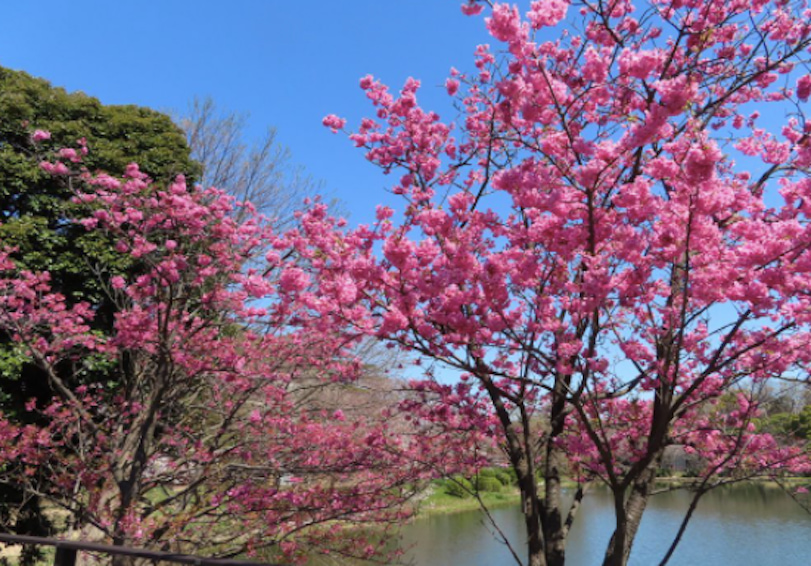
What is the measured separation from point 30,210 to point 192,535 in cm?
528

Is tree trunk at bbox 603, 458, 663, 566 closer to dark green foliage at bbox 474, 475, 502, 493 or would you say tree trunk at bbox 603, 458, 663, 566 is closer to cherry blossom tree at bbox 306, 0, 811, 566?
cherry blossom tree at bbox 306, 0, 811, 566

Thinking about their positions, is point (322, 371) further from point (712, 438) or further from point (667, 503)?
point (667, 503)

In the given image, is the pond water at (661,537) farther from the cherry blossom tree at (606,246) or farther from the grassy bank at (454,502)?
the cherry blossom tree at (606,246)

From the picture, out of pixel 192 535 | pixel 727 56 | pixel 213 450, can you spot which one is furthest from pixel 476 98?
pixel 192 535

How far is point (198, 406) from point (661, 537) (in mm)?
13051

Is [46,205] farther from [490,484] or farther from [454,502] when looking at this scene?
[490,484]

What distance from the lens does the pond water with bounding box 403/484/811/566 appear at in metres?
12.5

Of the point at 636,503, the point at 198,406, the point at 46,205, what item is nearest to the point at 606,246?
the point at 636,503

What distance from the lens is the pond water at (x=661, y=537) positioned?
494 inches

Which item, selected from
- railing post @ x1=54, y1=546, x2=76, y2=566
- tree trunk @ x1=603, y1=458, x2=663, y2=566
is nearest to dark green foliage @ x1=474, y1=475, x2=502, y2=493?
tree trunk @ x1=603, y1=458, x2=663, y2=566

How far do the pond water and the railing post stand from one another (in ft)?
25.2

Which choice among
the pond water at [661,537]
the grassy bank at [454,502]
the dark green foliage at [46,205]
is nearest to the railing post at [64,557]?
the dark green foliage at [46,205]

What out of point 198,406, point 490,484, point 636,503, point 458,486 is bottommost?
point 490,484

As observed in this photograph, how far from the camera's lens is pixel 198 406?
669 centimetres
